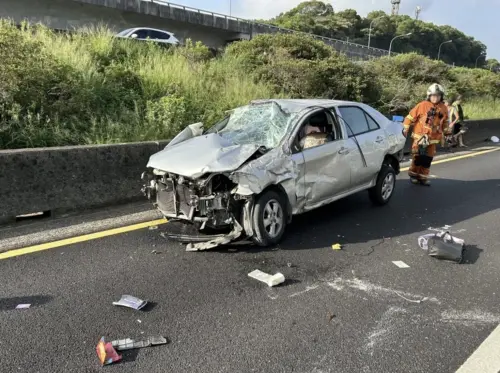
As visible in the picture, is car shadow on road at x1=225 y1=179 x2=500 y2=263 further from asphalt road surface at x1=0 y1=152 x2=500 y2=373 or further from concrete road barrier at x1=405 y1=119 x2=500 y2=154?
concrete road barrier at x1=405 y1=119 x2=500 y2=154

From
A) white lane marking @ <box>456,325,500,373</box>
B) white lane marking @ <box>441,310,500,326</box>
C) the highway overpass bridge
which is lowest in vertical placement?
white lane marking @ <box>441,310,500,326</box>

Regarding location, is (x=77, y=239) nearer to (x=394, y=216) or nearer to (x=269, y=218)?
(x=269, y=218)

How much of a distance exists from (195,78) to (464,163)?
7227 millimetres

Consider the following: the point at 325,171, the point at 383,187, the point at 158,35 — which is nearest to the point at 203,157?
the point at 325,171

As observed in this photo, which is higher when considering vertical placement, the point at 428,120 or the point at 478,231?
the point at 428,120

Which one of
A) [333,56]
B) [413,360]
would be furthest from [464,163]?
[413,360]

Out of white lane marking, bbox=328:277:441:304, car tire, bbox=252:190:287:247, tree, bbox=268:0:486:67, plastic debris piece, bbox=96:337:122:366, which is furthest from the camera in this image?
tree, bbox=268:0:486:67

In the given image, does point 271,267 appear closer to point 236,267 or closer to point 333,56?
point 236,267

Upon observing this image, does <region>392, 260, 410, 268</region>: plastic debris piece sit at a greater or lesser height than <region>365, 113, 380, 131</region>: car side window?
lesser

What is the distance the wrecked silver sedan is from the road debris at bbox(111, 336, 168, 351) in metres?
1.75

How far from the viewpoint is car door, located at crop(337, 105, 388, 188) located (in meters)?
6.50

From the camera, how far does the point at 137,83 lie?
32.5 feet

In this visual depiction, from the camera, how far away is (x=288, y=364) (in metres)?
3.02

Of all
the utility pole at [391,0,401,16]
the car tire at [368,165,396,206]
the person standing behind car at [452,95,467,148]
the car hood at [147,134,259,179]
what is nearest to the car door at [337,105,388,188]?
the car tire at [368,165,396,206]
